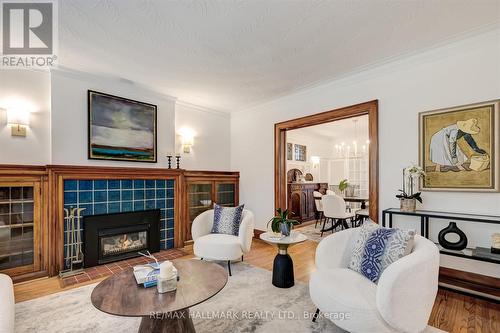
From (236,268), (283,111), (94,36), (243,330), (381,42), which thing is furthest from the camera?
(283,111)

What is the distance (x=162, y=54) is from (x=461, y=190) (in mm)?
3560

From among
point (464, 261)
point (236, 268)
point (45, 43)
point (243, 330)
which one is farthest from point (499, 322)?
point (45, 43)

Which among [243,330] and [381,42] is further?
[381,42]

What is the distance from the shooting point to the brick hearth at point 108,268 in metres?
2.85

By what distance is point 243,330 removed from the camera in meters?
1.91

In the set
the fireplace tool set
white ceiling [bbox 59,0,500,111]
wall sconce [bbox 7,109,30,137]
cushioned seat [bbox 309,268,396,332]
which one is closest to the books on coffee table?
cushioned seat [bbox 309,268,396,332]

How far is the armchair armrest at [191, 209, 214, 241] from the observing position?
3.33 m

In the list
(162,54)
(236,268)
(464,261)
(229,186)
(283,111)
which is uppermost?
(162,54)

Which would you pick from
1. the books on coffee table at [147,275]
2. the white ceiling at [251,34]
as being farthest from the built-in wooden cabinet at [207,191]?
the books on coffee table at [147,275]

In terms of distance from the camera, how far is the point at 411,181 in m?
2.86

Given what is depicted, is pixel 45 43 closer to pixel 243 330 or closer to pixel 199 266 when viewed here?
pixel 199 266

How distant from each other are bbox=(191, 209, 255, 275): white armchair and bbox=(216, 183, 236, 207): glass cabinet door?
144cm

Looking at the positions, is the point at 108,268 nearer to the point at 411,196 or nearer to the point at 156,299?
the point at 156,299

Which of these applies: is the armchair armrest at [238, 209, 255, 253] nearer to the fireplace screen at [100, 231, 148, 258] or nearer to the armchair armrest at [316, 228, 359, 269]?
the armchair armrest at [316, 228, 359, 269]
